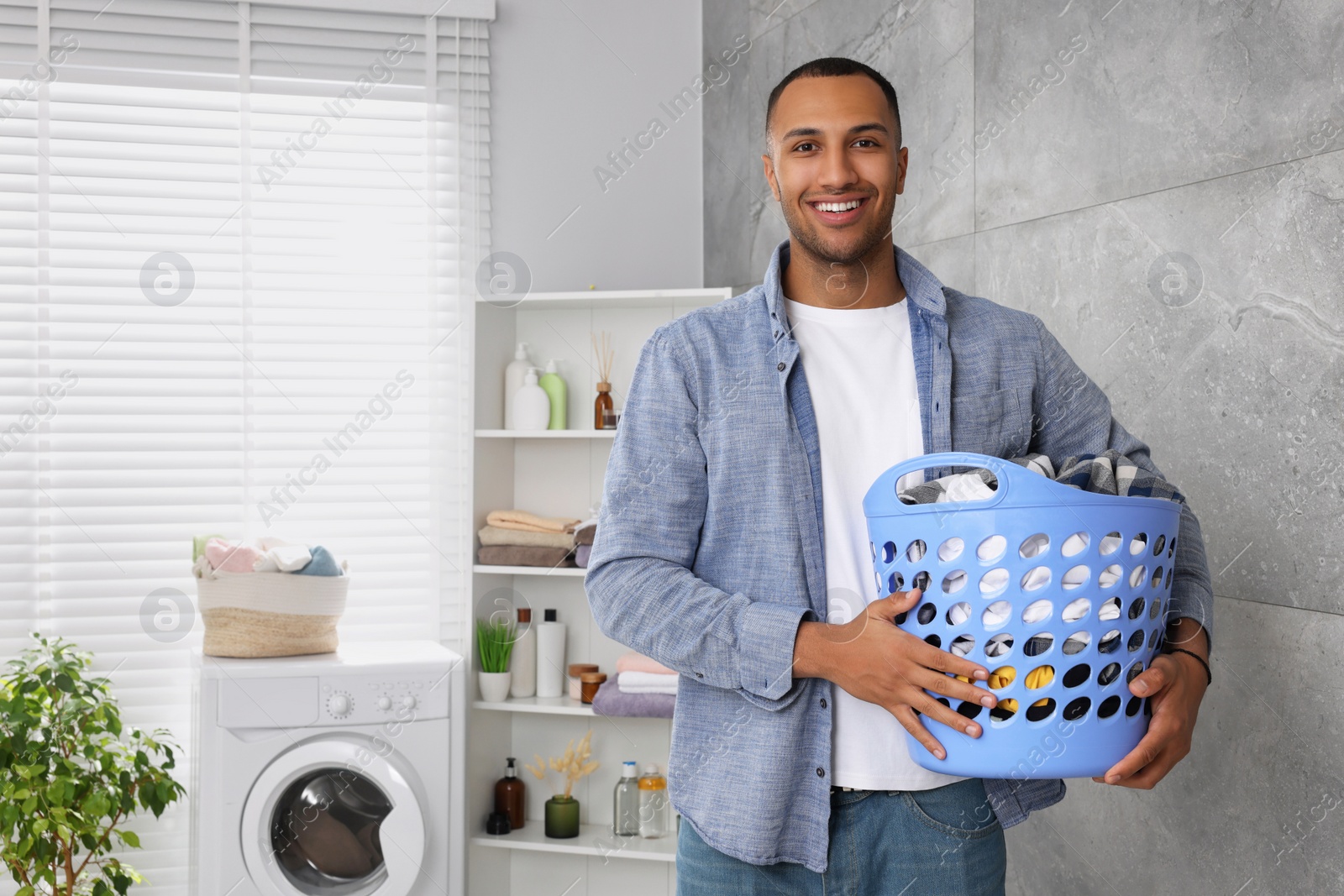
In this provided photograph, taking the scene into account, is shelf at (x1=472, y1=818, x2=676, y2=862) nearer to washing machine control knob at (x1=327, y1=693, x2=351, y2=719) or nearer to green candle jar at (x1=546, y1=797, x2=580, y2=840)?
green candle jar at (x1=546, y1=797, x2=580, y2=840)

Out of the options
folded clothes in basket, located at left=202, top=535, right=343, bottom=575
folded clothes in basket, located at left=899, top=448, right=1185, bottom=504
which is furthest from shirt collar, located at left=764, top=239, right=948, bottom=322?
folded clothes in basket, located at left=202, top=535, right=343, bottom=575

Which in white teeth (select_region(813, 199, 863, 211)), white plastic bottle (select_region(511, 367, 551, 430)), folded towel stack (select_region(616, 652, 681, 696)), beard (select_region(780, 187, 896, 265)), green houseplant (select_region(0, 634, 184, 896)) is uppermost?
white teeth (select_region(813, 199, 863, 211))

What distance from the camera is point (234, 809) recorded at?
2.42m

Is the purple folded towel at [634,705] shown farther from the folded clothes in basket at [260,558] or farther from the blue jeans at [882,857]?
the blue jeans at [882,857]

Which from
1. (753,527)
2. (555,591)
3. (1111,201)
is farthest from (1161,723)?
(555,591)

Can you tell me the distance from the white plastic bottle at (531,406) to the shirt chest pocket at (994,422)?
5.93 feet

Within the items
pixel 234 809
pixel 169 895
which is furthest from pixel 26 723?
pixel 169 895

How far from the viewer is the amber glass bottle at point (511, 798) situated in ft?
9.30

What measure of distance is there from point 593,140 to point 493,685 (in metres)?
1.61

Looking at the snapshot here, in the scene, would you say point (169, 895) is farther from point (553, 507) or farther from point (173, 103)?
point (173, 103)

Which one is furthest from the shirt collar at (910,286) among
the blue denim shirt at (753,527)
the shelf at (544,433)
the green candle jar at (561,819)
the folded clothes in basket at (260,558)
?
the green candle jar at (561,819)

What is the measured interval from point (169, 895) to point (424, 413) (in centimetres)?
149

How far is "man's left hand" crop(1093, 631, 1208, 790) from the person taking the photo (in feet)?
3.08

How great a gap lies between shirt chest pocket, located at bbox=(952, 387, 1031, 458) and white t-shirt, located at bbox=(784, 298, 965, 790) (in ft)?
0.17
